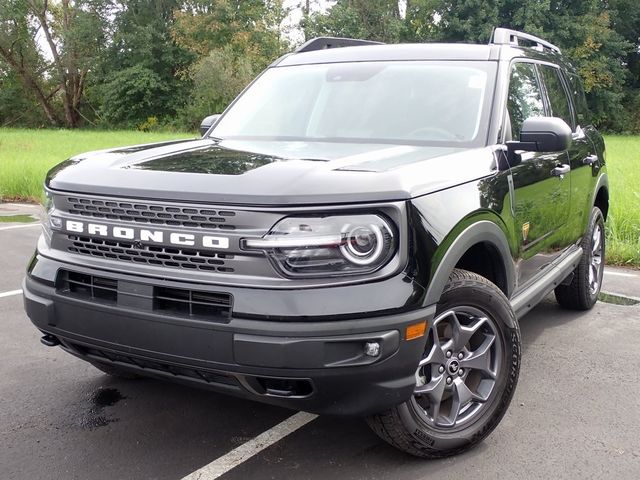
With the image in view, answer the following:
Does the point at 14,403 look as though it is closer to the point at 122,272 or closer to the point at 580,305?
the point at 122,272

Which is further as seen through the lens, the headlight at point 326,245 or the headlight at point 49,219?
the headlight at point 49,219

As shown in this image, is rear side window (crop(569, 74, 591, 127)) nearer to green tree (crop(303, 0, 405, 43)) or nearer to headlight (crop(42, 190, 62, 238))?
headlight (crop(42, 190, 62, 238))

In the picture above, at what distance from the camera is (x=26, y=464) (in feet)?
9.68

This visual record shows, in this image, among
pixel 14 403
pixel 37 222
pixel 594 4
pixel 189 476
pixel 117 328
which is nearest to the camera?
pixel 117 328

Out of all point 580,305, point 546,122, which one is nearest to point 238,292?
point 546,122

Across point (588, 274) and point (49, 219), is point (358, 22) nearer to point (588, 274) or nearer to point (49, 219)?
point (588, 274)

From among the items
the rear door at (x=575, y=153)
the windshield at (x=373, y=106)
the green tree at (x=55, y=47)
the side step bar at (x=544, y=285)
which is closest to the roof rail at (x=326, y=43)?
the windshield at (x=373, y=106)

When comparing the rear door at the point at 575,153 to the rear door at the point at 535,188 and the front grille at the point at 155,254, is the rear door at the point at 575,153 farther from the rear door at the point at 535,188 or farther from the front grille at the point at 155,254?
the front grille at the point at 155,254

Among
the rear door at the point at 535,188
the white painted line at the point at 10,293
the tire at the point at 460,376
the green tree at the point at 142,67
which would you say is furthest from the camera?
the green tree at the point at 142,67

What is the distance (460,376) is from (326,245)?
102cm

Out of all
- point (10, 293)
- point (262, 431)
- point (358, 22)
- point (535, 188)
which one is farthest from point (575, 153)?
point (358, 22)

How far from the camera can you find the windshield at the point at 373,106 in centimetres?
357

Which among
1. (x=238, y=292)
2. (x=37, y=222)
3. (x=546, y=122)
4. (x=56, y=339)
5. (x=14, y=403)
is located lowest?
(x=37, y=222)

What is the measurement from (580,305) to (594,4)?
139ft
